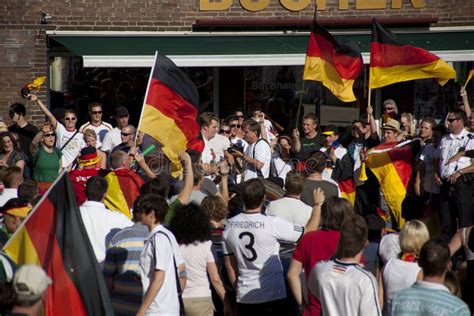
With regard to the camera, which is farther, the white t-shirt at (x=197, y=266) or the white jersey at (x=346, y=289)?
the white t-shirt at (x=197, y=266)

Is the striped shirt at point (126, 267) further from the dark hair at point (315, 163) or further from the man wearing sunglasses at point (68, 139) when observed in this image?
the man wearing sunglasses at point (68, 139)

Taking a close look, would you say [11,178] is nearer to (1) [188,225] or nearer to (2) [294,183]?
(1) [188,225]

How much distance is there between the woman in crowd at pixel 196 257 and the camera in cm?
795

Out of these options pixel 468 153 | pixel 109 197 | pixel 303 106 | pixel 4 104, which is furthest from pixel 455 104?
pixel 109 197

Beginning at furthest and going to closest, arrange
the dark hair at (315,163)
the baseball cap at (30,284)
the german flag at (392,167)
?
the german flag at (392,167), the dark hair at (315,163), the baseball cap at (30,284)

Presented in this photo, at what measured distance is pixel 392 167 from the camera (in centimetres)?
1252

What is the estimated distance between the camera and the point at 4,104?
17.0 meters

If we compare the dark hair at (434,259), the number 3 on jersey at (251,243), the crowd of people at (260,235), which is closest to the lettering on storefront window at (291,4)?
the crowd of people at (260,235)

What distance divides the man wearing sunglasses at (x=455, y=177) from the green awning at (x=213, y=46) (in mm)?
4802

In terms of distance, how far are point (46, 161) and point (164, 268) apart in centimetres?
559

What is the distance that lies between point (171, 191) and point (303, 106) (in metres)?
7.44

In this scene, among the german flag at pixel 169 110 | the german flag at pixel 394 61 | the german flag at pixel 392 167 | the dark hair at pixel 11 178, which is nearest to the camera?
the dark hair at pixel 11 178

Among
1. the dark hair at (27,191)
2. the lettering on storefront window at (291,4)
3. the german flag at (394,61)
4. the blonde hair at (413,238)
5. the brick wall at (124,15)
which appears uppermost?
the lettering on storefront window at (291,4)

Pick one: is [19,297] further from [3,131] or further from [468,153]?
[3,131]
